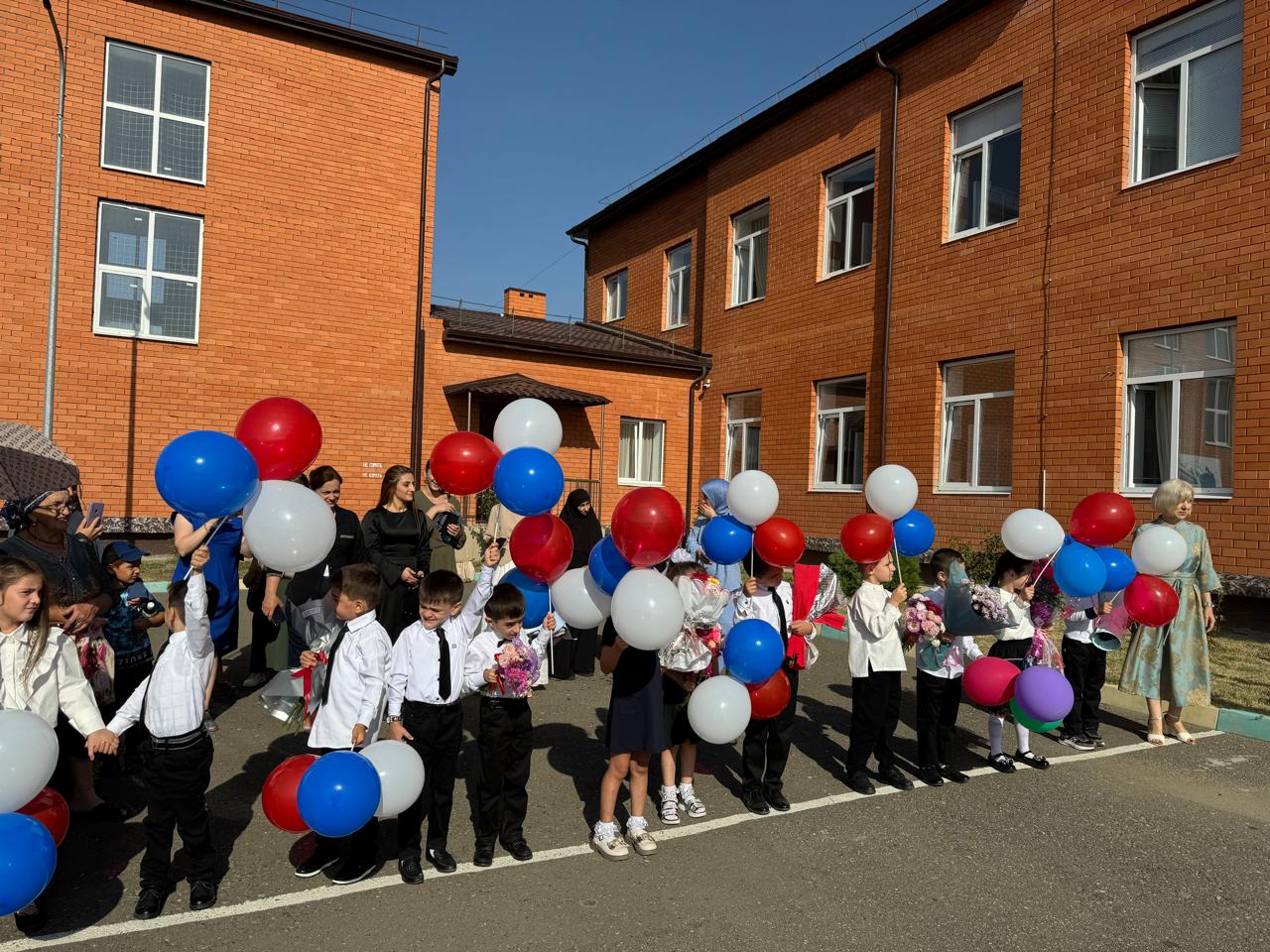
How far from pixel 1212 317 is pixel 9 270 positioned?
15555 mm

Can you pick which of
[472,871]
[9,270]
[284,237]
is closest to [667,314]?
[284,237]

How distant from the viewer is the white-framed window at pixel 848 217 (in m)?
14.0

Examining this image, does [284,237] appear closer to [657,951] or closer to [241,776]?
[241,776]

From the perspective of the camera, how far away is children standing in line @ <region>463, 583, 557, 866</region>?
3.91m

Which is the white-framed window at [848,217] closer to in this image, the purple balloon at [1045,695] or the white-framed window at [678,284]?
the white-framed window at [678,284]

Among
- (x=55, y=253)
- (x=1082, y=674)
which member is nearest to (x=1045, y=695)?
(x=1082, y=674)

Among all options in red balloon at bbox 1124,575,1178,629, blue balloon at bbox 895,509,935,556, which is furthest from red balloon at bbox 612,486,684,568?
red balloon at bbox 1124,575,1178,629

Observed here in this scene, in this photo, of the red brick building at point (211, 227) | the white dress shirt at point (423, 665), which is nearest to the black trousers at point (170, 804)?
the white dress shirt at point (423, 665)

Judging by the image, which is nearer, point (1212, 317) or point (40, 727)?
point (40, 727)

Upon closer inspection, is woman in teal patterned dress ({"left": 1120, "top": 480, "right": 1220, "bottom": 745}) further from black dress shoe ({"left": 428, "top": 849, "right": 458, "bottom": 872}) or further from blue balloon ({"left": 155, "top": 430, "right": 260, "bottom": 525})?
blue balloon ({"left": 155, "top": 430, "right": 260, "bottom": 525})

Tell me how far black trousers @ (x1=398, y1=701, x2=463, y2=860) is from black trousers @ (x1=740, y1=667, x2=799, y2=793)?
1.68 m

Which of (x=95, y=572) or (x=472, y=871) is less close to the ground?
(x=95, y=572)

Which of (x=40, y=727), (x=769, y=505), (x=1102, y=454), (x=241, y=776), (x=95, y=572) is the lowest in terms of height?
(x=241, y=776)

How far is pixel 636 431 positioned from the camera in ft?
58.0
